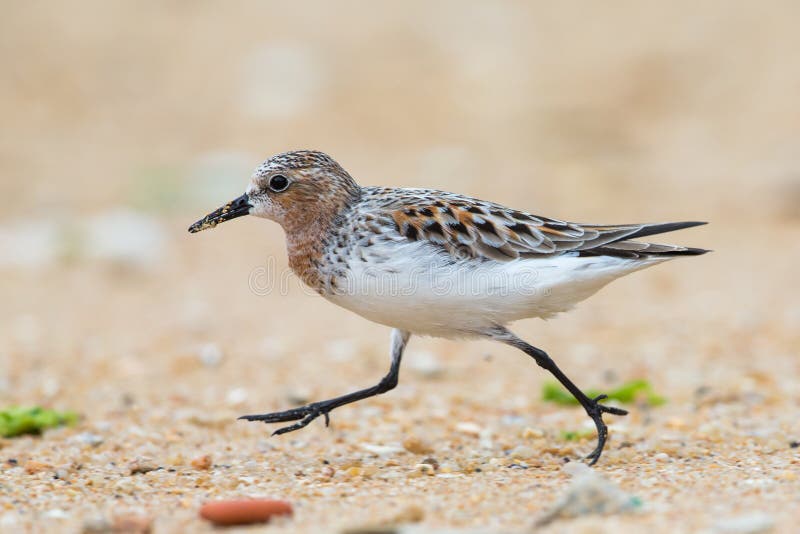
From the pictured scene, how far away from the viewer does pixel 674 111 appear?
17844mm

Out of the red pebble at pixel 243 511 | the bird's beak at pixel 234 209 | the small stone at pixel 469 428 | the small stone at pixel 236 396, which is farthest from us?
the small stone at pixel 236 396

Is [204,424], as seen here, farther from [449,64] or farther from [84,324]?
[449,64]

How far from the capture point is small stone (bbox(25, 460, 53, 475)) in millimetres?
5754

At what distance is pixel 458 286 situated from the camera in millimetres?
5684

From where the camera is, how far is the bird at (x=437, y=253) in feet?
18.7

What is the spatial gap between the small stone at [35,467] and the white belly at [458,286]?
6.06 ft

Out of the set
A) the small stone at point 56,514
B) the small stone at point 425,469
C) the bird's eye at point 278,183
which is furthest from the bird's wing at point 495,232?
the small stone at point 56,514

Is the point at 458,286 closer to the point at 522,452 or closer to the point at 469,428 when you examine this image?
the point at 522,452

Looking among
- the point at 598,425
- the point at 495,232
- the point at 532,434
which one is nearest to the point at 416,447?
the point at 532,434

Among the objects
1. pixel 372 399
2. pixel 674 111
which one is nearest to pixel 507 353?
pixel 372 399

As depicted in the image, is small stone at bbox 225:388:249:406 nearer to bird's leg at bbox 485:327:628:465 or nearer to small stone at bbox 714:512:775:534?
bird's leg at bbox 485:327:628:465

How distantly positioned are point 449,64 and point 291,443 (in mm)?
13618

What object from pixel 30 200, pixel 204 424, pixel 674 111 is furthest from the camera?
pixel 674 111

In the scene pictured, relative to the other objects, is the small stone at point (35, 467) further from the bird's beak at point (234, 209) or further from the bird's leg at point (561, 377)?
the bird's leg at point (561, 377)
